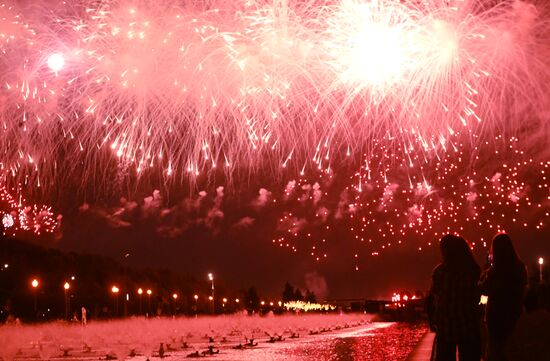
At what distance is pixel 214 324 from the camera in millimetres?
37438

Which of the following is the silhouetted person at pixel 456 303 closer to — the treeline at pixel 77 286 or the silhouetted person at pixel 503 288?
the silhouetted person at pixel 503 288

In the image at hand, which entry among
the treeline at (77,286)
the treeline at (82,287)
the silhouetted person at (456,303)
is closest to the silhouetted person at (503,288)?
the silhouetted person at (456,303)

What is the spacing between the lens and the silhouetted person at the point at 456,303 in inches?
303

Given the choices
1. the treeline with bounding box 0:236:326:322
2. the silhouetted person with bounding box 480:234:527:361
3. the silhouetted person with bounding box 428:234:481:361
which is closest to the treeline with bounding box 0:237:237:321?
the treeline with bounding box 0:236:326:322

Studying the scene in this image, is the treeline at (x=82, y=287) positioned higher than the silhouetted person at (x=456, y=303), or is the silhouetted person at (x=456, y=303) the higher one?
the treeline at (x=82, y=287)

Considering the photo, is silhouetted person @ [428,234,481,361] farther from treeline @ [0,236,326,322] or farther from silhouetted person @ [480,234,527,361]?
treeline @ [0,236,326,322]

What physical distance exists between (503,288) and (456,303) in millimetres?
1043

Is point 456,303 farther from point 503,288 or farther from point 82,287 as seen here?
point 82,287

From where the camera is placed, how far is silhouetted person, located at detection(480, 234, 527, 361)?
8.52 metres

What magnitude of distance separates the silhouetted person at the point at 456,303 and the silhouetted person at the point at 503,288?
0.74m

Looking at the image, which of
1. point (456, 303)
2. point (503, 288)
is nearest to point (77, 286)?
point (503, 288)

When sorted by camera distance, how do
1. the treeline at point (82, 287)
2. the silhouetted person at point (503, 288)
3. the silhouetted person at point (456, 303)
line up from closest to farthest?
the silhouetted person at point (456, 303)
the silhouetted person at point (503, 288)
the treeline at point (82, 287)

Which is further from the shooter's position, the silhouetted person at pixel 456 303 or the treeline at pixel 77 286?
the treeline at pixel 77 286

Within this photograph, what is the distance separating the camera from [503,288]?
28.0ft
